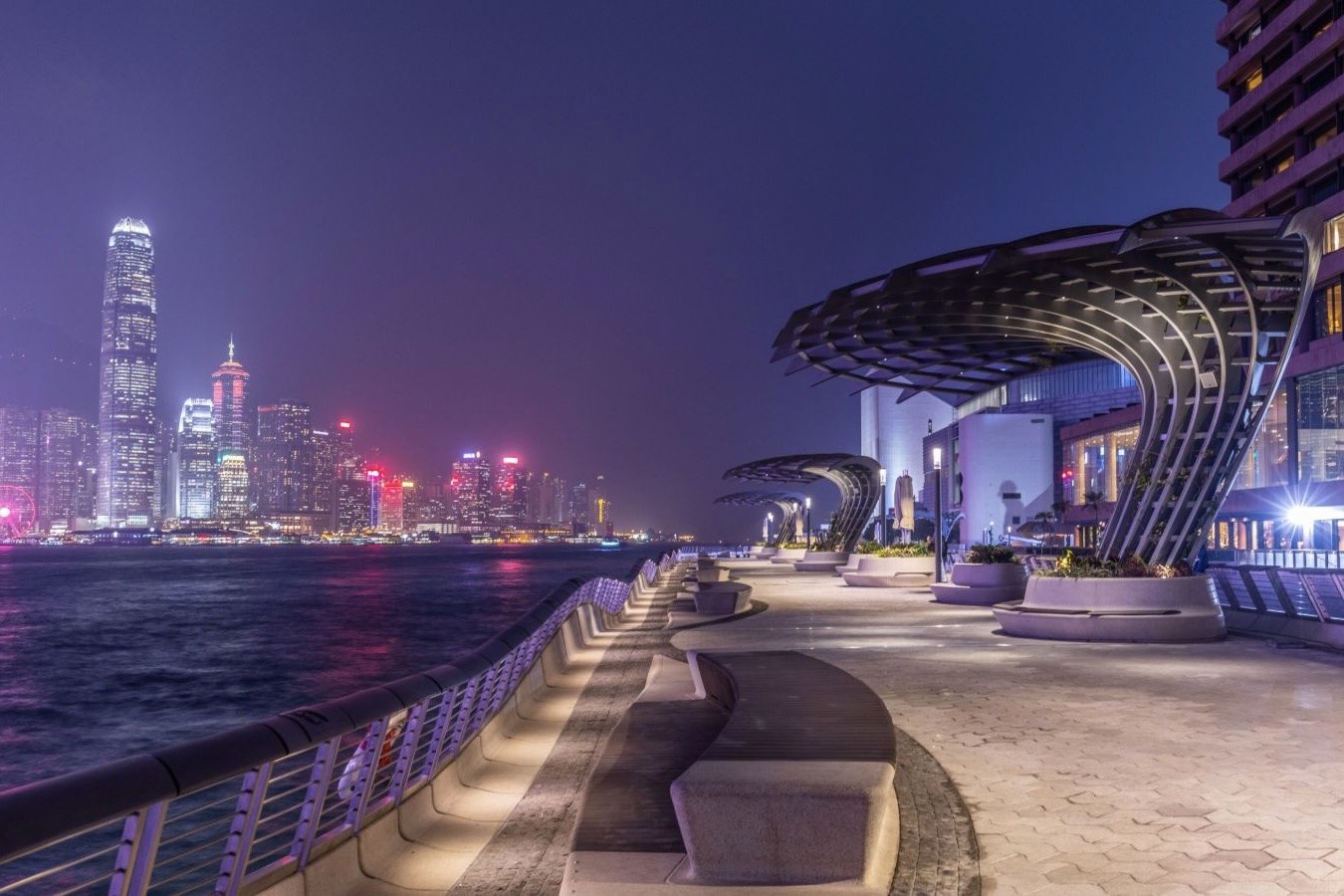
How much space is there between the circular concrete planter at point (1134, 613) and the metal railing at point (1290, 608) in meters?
0.97

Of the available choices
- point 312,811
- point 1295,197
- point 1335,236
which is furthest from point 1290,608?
point 1295,197

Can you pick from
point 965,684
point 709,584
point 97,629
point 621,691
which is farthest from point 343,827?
point 97,629

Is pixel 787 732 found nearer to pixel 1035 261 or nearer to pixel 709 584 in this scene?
pixel 1035 261

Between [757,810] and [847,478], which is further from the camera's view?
[847,478]

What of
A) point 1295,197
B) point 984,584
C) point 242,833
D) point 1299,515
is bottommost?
point 984,584

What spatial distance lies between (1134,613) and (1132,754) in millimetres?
10529

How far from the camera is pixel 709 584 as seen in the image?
94.9 ft

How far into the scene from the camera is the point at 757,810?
18.5 ft

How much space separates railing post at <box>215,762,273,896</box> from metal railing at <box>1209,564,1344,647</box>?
1679cm

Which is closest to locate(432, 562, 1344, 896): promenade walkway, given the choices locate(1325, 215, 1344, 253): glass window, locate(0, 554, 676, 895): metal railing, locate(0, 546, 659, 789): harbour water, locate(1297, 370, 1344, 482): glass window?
locate(0, 554, 676, 895): metal railing

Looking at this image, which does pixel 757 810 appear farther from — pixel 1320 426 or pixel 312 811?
pixel 1320 426

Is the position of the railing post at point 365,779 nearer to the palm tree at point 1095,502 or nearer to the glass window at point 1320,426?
the glass window at point 1320,426

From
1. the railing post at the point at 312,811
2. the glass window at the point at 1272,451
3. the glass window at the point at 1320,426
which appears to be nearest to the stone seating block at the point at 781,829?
the railing post at the point at 312,811

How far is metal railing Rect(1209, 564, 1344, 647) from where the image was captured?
17703mm
